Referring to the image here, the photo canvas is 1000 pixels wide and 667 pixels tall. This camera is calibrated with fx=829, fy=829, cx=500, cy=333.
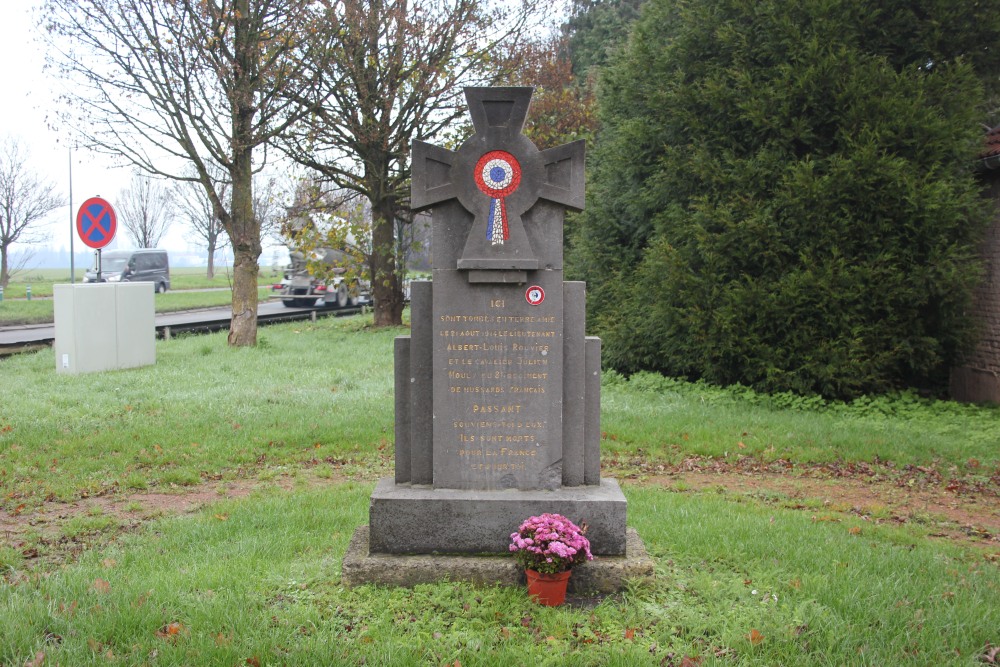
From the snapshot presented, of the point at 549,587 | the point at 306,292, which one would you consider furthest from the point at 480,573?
the point at 306,292

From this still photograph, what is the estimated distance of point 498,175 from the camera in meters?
5.38

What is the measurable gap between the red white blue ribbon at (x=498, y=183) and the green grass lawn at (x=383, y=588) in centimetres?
227

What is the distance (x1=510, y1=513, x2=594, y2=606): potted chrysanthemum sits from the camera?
15.4ft

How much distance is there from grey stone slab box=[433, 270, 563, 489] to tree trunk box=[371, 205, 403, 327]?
16.2 m

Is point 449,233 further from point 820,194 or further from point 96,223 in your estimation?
point 96,223

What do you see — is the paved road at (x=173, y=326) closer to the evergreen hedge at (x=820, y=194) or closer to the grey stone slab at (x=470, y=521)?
the evergreen hedge at (x=820, y=194)

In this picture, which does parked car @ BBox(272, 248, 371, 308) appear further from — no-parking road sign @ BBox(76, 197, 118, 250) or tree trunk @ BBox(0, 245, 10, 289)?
no-parking road sign @ BBox(76, 197, 118, 250)

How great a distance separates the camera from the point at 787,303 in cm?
1129

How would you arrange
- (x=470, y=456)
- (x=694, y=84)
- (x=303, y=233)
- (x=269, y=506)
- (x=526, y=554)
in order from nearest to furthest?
(x=526, y=554)
(x=470, y=456)
(x=269, y=506)
(x=694, y=84)
(x=303, y=233)

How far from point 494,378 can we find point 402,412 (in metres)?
0.70

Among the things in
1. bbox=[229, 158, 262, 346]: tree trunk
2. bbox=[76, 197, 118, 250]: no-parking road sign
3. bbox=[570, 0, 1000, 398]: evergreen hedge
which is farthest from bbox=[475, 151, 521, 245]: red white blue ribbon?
bbox=[229, 158, 262, 346]: tree trunk

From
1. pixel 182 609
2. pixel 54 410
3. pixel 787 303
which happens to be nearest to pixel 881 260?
pixel 787 303

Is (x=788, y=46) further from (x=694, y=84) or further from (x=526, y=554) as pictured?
(x=526, y=554)

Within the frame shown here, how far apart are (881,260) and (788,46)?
3308 mm
